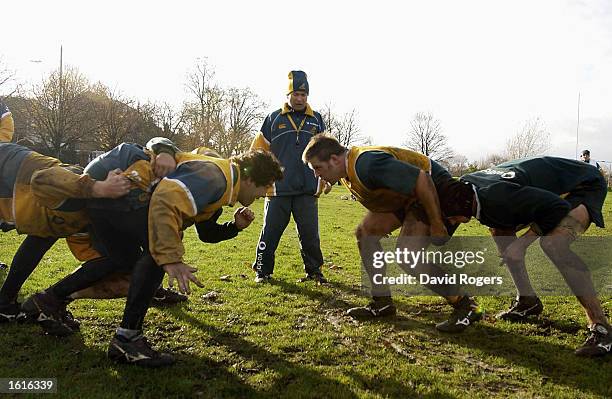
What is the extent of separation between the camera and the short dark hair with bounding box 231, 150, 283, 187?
13.0 feet

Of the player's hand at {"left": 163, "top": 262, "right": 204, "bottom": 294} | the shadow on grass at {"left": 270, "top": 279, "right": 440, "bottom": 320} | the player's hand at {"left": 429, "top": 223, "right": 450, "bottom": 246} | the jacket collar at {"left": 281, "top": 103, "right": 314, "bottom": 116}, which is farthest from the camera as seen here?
the jacket collar at {"left": 281, "top": 103, "right": 314, "bottom": 116}

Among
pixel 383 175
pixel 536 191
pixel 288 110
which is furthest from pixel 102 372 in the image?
pixel 288 110

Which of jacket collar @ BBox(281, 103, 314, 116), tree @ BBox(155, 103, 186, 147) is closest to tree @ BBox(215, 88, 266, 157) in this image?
tree @ BBox(155, 103, 186, 147)

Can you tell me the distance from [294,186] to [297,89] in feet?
4.31

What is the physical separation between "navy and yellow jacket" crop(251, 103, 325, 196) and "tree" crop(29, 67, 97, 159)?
33207 millimetres

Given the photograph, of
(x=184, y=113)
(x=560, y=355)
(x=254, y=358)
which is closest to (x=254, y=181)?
(x=254, y=358)

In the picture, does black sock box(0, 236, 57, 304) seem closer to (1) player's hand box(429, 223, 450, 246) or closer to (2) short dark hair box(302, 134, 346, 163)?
(2) short dark hair box(302, 134, 346, 163)

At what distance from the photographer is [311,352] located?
4.11m

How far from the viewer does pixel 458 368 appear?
3.82 meters

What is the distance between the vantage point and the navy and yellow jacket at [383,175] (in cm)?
431

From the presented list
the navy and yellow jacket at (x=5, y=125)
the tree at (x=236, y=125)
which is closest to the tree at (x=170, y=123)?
the tree at (x=236, y=125)

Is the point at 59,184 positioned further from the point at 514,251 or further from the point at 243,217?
the point at 514,251

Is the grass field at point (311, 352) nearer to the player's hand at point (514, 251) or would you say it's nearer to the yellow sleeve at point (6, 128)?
the player's hand at point (514, 251)

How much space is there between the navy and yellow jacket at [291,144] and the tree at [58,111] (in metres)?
33.2
